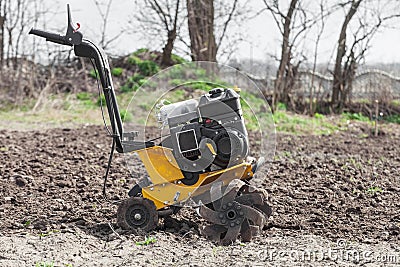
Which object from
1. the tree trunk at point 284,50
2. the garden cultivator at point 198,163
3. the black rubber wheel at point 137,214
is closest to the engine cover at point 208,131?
the garden cultivator at point 198,163

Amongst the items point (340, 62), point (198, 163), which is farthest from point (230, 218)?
point (340, 62)

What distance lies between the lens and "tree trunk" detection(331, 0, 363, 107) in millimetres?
16500

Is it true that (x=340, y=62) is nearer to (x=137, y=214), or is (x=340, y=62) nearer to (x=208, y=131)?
(x=208, y=131)

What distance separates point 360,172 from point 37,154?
4.67 m

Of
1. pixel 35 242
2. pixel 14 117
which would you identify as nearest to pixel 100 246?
pixel 35 242

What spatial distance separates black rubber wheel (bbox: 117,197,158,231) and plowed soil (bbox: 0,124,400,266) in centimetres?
8

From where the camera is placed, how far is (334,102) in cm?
1692

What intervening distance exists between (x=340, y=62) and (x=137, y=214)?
12.6 metres

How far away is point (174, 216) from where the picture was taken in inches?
227

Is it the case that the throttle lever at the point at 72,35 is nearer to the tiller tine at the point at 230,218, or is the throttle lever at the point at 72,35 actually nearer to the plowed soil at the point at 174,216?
the plowed soil at the point at 174,216

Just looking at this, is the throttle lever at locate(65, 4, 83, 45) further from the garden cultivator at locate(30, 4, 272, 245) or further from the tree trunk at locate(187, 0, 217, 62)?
the tree trunk at locate(187, 0, 217, 62)

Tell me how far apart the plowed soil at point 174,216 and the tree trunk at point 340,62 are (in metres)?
6.65

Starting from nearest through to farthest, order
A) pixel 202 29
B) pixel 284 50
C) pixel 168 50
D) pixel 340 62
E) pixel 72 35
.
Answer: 1. pixel 72 35
2. pixel 284 50
3. pixel 340 62
4. pixel 202 29
5. pixel 168 50

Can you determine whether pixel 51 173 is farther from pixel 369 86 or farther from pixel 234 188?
pixel 369 86
